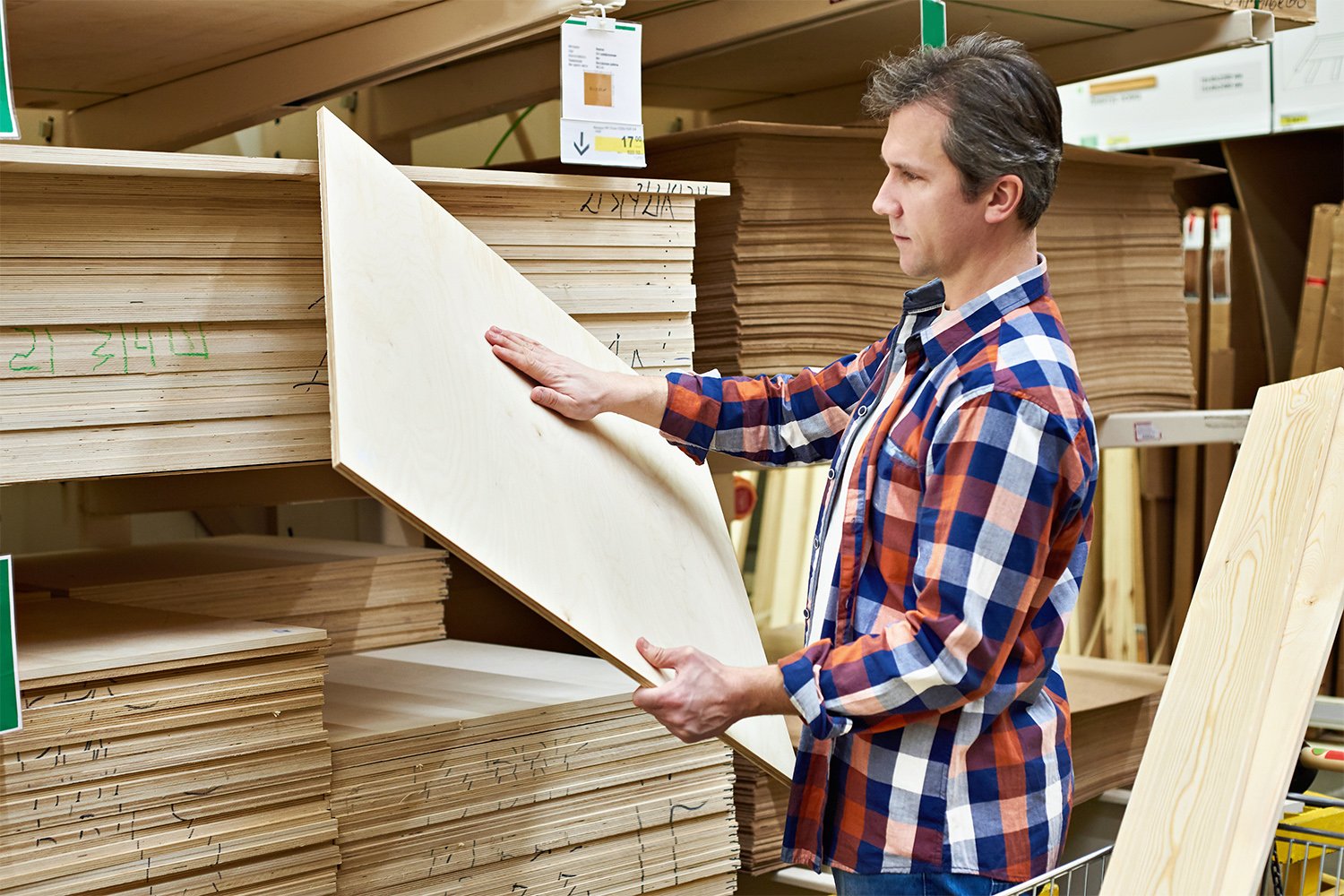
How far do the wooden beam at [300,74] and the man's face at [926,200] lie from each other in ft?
1.75

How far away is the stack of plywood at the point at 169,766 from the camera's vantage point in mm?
1650

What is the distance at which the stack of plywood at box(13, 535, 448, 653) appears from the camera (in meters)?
2.36

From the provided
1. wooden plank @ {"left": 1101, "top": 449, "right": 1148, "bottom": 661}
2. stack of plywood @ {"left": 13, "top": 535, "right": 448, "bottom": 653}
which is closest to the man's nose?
stack of plywood @ {"left": 13, "top": 535, "right": 448, "bottom": 653}

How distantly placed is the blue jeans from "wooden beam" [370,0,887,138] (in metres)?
1.35

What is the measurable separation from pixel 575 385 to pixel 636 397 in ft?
0.36

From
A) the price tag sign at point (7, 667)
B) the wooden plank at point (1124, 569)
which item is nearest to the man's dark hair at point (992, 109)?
the price tag sign at point (7, 667)

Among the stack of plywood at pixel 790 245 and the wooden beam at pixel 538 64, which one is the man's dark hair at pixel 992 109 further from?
the stack of plywood at pixel 790 245

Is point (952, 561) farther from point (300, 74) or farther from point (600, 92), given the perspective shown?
point (300, 74)

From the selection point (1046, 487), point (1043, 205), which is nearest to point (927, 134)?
point (1043, 205)

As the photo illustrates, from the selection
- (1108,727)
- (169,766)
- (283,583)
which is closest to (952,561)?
(169,766)

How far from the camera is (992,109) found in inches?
62.7

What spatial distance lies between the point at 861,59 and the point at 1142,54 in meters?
0.58

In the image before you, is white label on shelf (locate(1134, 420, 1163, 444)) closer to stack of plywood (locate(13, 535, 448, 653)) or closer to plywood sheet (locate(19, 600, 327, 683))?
stack of plywood (locate(13, 535, 448, 653))

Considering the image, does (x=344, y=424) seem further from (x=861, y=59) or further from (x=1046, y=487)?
(x=861, y=59)
